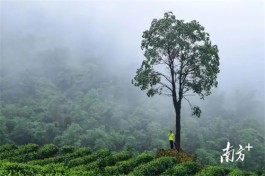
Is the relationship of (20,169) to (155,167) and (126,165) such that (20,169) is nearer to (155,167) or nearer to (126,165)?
(126,165)

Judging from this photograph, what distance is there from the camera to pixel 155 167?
2389 centimetres

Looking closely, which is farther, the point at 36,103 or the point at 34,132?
the point at 36,103

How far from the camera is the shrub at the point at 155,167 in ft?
76.0

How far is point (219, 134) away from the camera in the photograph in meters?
157

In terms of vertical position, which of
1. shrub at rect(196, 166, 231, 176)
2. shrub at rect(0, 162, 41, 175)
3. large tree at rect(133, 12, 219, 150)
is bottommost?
shrub at rect(196, 166, 231, 176)

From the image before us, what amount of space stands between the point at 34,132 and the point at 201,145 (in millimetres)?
59804

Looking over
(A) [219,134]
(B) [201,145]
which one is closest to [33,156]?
(B) [201,145]

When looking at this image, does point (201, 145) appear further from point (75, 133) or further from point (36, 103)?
point (36, 103)

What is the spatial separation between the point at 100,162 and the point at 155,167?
383cm

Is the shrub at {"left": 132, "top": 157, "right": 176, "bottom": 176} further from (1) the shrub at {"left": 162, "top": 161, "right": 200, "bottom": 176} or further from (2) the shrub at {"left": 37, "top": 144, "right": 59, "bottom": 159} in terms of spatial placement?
(2) the shrub at {"left": 37, "top": 144, "right": 59, "bottom": 159}

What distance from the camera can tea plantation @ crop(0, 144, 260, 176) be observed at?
75.7 feet

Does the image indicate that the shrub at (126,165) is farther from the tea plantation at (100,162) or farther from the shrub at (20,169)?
the shrub at (20,169)

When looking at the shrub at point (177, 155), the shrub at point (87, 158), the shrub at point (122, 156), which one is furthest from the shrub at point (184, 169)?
the shrub at point (87, 158)

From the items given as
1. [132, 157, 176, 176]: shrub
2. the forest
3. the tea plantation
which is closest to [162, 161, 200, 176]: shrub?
the tea plantation
